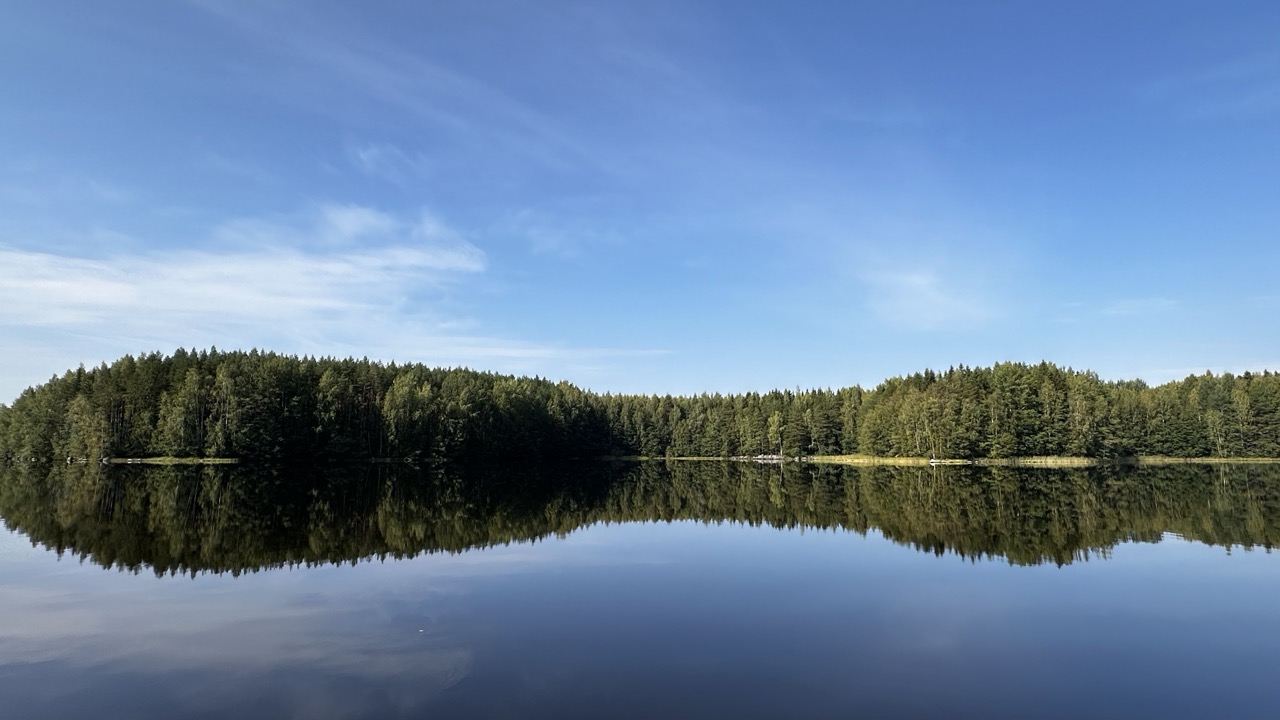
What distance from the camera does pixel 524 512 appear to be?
42219 mm

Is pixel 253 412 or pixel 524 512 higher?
pixel 253 412

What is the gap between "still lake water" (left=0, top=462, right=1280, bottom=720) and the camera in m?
11.7

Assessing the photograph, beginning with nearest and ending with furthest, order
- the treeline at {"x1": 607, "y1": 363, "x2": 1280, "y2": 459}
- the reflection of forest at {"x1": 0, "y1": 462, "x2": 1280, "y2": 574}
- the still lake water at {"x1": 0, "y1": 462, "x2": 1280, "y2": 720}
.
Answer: the still lake water at {"x1": 0, "y1": 462, "x2": 1280, "y2": 720} < the reflection of forest at {"x1": 0, "y1": 462, "x2": 1280, "y2": 574} < the treeline at {"x1": 607, "y1": 363, "x2": 1280, "y2": 459}

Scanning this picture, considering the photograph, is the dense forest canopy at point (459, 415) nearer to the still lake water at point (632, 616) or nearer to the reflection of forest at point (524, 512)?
the reflection of forest at point (524, 512)

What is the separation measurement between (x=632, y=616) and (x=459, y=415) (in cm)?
9918

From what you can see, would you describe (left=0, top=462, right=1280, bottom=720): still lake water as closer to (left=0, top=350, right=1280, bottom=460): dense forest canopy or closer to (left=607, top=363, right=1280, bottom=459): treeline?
(left=0, top=350, right=1280, bottom=460): dense forest canopy

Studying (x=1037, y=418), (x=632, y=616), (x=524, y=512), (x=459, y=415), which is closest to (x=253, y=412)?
(x=459, y=415)

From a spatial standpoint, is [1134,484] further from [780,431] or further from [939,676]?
[780,431]

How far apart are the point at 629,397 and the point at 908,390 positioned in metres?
69.4

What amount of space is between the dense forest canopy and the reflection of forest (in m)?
24.9

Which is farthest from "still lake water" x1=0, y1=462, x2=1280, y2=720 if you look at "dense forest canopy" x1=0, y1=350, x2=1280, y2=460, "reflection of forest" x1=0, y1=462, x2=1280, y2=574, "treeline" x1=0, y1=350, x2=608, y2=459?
"dense forest canopy" x1=0, y1=350, x2=1280, y2=460

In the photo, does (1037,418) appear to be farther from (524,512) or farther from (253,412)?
(253,412)

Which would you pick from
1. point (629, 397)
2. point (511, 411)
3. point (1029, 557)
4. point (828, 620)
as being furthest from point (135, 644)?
point (629, 397)

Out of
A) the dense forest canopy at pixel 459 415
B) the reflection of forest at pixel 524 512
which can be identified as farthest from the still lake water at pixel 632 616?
the dense forest canopy at pixel 459 415
